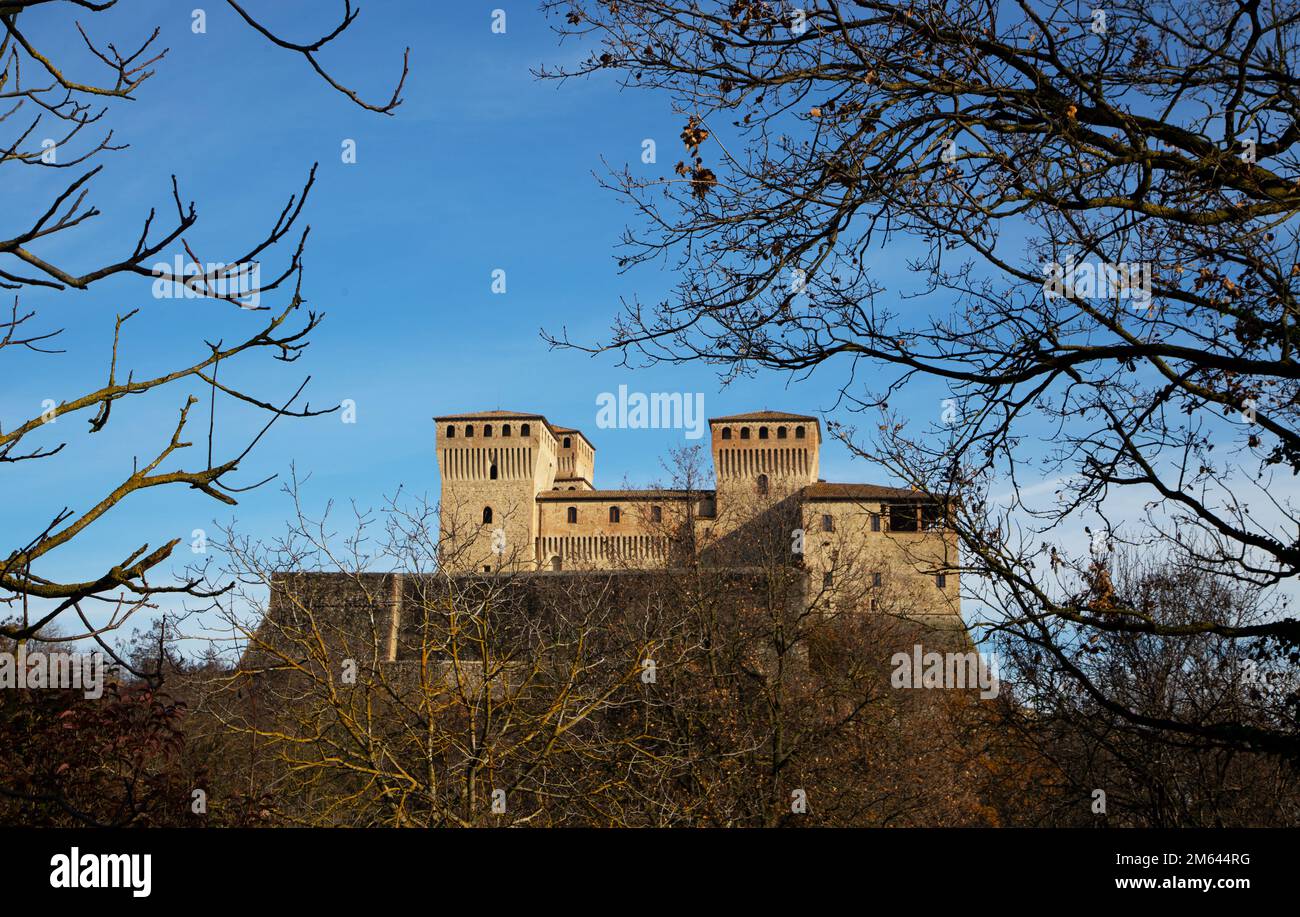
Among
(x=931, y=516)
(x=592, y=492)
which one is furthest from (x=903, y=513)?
(x=592, y=492)

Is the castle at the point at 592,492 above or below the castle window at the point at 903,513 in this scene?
above

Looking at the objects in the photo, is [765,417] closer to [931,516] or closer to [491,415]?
[491,415]

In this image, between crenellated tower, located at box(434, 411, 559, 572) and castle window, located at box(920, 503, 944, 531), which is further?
crenellated tower, located at box(434, 411, 559, 572)

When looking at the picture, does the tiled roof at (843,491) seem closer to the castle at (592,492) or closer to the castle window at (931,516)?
the castle at (592,492)

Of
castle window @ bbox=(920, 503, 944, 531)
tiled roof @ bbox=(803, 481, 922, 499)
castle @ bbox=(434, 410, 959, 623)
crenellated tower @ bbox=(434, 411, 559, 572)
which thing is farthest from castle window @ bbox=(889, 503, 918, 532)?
crenellated tower @ bbox=(434, 411, 559, 572)

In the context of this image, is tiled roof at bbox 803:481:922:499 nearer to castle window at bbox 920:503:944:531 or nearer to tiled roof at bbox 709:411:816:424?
tiled roof at bbox 709:411:816:424

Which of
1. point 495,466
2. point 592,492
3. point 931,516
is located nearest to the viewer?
point 931,516

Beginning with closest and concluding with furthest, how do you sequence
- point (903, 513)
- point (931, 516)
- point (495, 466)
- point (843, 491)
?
point (931, 516) → point (903, 513) → point (843, 491) → point (495, 466)

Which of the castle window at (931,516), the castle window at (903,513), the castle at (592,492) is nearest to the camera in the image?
the castle window at (931,516)

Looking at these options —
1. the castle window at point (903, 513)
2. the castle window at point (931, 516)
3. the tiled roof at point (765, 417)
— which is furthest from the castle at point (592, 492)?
the castle window at point (931, 516)

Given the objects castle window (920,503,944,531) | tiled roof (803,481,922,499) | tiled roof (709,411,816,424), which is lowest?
castle window (920,503,944,531)
